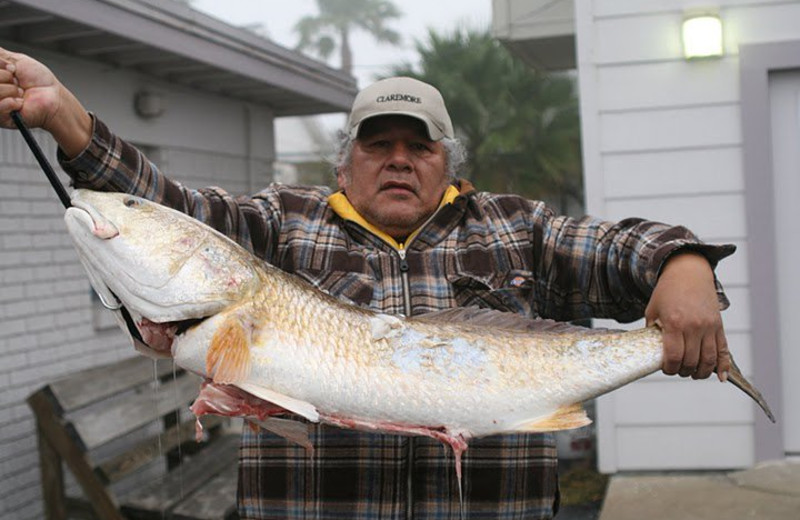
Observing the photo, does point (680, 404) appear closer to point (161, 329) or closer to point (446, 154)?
point (446, 154)

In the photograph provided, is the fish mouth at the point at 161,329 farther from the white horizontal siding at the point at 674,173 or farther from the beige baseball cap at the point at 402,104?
the white horizontal siding at the point at 674,173

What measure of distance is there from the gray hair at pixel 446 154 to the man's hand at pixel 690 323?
82 centimetres

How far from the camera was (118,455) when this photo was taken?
5.80 metres

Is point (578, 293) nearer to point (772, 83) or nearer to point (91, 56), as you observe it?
point (772, 83)

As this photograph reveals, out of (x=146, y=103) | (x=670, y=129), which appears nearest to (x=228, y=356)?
(x=670, y=129)

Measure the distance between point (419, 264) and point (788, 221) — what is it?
3.59 m

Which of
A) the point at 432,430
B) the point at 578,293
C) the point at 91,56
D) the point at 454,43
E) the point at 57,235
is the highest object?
the point at 454,43

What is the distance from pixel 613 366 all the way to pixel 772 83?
12.4 ft

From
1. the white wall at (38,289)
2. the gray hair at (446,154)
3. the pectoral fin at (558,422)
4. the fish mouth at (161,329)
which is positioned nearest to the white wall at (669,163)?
the gray hair at (446,154)

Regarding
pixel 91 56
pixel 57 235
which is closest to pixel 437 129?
pixel 57 235

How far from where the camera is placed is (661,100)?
17.8 feet

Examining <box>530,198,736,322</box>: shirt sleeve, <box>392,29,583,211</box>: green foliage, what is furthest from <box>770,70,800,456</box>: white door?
<box>392,29,583,211</box>: green foliage

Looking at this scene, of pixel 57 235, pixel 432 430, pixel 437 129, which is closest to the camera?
pixel 432 430

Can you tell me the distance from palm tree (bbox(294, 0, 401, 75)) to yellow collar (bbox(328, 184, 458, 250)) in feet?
166
